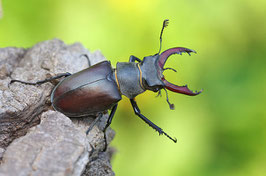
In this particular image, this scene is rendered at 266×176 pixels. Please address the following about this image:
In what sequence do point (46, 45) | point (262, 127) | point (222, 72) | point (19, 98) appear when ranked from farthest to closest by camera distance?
point (222, 72), point (262, 127), point (46, 45), point (19, 98)

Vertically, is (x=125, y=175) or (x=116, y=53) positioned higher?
(x=116, y=53)

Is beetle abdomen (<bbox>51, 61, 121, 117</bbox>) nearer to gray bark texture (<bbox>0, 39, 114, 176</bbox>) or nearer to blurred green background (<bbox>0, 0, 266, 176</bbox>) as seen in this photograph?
gray bark texture (<bbox>0, 39, 114, 176</bbox>)

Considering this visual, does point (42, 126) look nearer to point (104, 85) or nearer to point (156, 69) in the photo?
point (104, 85)

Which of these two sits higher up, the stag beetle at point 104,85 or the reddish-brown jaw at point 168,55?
the reddish-brown jaw at point 168,55

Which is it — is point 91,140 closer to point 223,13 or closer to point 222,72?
point 222,72

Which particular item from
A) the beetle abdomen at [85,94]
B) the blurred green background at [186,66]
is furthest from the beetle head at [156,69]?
the blurred green background at [186,66]

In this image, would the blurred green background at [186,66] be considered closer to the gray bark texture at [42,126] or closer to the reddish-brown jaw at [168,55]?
the gray bark texture at [42,126]

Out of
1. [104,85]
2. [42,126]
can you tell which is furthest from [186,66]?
[42,126]

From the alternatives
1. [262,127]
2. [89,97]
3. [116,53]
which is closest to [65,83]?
[89,97]
